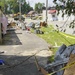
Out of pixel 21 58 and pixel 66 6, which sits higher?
pixel 66 6

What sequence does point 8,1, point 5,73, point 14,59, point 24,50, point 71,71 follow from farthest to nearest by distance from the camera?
point 8,1
point 24,50
point 14,59
point 5,73
point 71,71

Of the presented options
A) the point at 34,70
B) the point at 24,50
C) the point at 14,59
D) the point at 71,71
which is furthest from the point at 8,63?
the point at 71,71

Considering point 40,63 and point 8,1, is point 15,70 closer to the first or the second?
point 40,63

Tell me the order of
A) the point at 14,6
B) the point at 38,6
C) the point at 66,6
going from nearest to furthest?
the point at 66,6 → the point at 14,6 → the point at 38,6

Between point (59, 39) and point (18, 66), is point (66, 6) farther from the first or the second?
point (59, 39)

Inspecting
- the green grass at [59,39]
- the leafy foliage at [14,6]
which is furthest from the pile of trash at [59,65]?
the leafy foliage at [14,6]

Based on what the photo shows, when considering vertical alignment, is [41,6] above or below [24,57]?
below

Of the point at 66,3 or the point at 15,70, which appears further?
the point at 15,70

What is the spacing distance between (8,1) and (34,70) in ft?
352

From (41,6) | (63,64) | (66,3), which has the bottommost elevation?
(41,6)

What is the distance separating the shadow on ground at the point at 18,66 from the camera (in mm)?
10727

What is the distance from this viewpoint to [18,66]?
38.4ft

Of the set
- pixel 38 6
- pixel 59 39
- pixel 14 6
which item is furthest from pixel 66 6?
pixel 38 6

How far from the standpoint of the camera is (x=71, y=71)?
796 cm
